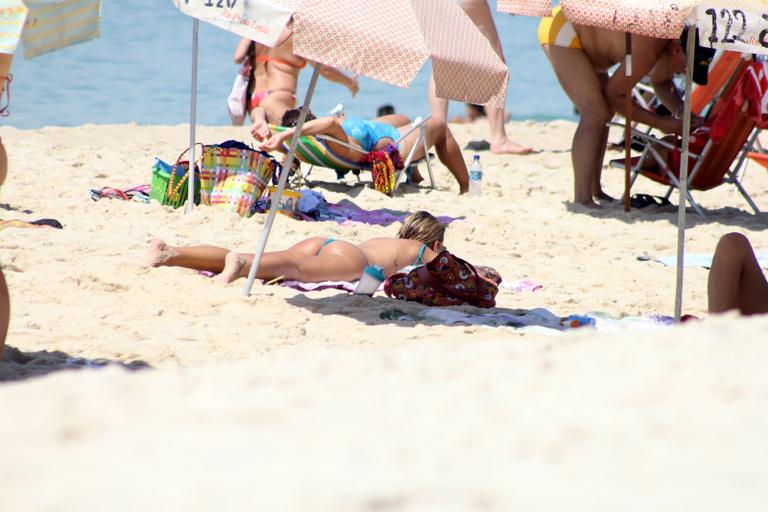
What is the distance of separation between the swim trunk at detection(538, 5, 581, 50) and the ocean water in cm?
879

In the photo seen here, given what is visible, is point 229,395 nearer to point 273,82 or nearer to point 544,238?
point 544,238

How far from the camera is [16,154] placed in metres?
7.66

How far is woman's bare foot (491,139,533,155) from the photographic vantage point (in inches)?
379

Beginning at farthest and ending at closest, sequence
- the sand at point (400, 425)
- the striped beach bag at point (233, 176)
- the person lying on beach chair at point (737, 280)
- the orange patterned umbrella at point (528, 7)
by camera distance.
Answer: the orange patterned umbrella at point (528, 7) → the striped beach bag at point (233, 176) → the person lying on beach chair at point (737, 280) → the sand at point (400, 425)

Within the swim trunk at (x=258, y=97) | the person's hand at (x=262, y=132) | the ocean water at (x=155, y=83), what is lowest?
the ocean water at (x=155, y=83)

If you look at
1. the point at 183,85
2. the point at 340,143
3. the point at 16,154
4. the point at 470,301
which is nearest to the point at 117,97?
the point at 183,85

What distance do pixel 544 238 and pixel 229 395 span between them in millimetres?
4796

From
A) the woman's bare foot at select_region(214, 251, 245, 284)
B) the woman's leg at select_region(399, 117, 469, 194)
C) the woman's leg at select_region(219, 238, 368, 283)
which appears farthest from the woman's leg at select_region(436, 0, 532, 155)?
the woman's bare foot at select_region(214, 251, 245, 284)

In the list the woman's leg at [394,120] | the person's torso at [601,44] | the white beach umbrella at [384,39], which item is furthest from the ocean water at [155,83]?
the white beach umbrella at [384,39]

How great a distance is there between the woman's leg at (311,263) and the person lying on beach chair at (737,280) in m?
1.78

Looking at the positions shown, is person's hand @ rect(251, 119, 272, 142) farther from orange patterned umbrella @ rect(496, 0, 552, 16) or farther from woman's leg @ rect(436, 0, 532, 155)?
woman's leg @ rect(436, 0, 532, 155)

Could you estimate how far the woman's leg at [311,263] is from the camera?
482 cm

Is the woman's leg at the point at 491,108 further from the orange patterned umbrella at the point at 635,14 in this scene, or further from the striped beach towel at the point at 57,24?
the striped beach towel at the point at 57,24

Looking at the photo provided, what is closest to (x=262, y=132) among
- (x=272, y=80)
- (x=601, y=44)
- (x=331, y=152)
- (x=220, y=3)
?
(x=331, y=152)
